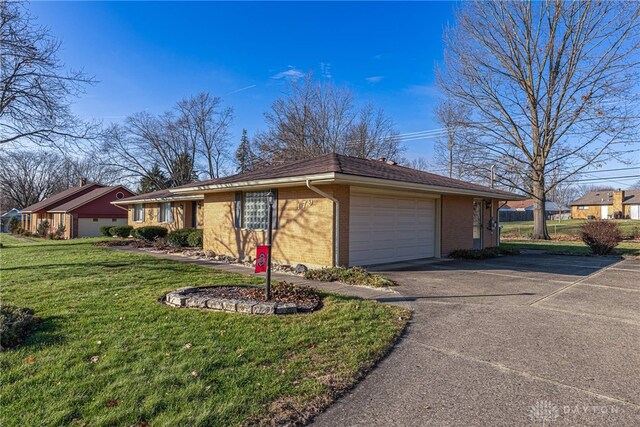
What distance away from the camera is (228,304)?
563cm

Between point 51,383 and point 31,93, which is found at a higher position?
point 31,93

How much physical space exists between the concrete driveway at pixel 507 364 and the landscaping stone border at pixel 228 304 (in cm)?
188

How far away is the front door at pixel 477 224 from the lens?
1489cm

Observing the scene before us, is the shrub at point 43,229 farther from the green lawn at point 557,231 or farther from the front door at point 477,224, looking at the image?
the green lawn at point 557,231

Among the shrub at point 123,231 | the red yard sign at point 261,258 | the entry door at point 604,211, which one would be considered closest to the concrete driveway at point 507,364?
the red yard sign at point 261,258

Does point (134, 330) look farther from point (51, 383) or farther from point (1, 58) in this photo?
point (1, 58)

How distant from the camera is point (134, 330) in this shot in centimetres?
461

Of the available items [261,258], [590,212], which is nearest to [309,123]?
[261,258]

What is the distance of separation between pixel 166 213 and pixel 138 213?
4461mm

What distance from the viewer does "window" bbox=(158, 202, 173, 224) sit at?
21.3m

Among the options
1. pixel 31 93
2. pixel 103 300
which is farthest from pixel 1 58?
pixel 103 300

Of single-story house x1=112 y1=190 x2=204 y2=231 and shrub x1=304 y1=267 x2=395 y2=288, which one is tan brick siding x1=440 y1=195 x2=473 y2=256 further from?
single-story house x1=112 y1=190 x2=204 y2=231

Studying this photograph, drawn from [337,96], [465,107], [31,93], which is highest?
[337,96]

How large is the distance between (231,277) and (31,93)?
8.94 meters
